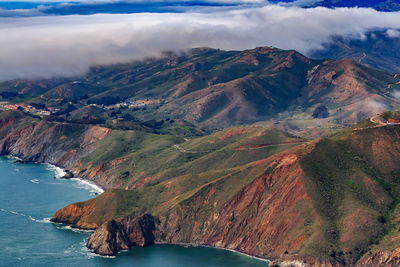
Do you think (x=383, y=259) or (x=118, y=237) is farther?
(x=118, y=237)

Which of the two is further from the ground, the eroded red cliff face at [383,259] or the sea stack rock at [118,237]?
the eroded red cliff face at [383,259]

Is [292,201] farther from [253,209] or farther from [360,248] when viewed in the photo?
[360,248]

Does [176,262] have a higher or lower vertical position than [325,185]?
lower

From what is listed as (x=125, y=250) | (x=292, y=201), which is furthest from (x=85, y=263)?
(x=292, y=201)

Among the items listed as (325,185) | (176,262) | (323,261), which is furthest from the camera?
(325,185)

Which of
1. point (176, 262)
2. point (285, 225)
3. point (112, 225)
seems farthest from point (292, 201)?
point (112, 225)

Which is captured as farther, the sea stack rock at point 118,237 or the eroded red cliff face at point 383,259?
the sea stack rock at point 118,237

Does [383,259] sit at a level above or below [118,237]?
above

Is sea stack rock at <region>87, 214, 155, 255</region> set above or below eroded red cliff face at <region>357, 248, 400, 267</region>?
below

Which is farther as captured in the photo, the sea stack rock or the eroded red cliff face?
the sea stack rock

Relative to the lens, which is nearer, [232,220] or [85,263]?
[85,263]

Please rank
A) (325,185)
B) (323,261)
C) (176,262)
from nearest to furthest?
1. (323,261)
2. (176,262)
3. (325,185)
